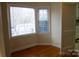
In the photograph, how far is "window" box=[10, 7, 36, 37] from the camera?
2.58ft

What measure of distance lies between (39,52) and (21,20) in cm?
30

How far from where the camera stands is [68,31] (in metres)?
0.80

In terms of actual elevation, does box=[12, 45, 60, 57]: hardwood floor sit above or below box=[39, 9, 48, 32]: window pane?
below

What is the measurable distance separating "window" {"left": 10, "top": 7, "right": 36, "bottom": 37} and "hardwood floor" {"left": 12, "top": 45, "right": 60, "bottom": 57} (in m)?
0.14

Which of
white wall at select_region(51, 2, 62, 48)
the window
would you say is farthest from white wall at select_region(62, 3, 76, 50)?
the window

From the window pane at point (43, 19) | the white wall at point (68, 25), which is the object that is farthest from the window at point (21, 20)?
the white wall at point (68, 25)

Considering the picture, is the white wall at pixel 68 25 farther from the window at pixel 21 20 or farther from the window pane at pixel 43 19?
the window at pixel 21 20

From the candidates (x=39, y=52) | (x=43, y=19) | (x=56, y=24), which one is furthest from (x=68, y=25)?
(x=39, y=52)

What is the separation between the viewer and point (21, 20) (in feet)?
2.60

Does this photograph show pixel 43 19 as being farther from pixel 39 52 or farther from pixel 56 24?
pixel 39 52

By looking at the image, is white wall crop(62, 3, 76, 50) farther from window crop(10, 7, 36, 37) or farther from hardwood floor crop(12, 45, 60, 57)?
window crop(10, 7, 36, 37)

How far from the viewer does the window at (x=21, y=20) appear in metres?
0.79

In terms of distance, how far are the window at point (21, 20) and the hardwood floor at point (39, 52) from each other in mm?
143

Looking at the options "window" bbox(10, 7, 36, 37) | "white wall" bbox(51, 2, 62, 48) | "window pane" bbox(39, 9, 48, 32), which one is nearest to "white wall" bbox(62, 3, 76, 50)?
"white wall" bbox(51, 2, 62, 48)
